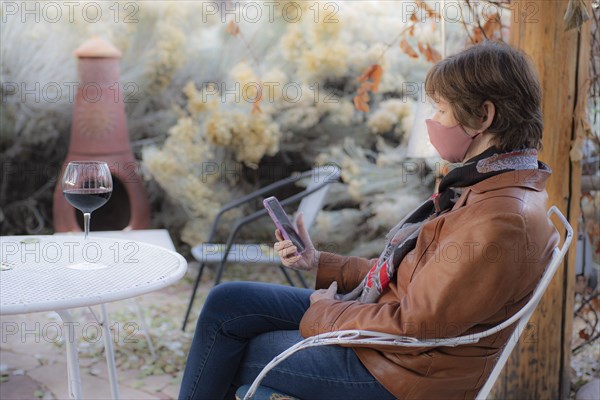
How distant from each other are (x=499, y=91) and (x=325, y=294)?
27.1 inches

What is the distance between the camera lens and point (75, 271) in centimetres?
178

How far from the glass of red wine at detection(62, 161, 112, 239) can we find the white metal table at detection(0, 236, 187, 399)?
15 cm

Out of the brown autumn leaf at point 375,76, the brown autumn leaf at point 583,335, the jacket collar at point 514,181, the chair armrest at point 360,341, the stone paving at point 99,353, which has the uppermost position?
the brown autumn leaf at point 375,76

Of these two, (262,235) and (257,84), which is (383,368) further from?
(262,235)

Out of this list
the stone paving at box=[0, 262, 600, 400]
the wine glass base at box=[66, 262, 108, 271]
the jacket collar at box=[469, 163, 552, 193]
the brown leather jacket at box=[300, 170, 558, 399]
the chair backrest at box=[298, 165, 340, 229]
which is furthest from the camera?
the chair backrest at box=[298, 165, 340, 229]

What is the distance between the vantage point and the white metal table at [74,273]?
4.97ft

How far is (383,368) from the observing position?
1.57 metres

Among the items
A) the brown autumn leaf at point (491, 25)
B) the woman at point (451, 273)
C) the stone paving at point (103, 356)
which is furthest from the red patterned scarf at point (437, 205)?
the stone paving at point (103, 356)

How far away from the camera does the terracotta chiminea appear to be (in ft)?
15.0

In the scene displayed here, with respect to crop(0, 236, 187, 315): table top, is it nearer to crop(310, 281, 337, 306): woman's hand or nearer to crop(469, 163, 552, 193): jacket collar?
crop(310, 281, 337, 306): woman's hand

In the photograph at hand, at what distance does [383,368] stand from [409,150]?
160 centimetres

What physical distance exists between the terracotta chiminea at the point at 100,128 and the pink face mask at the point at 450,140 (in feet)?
10.6

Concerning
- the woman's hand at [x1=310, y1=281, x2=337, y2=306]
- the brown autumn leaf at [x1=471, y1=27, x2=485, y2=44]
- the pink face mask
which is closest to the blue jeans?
the woman's hand at [x1=310, y1=281, x2=337, y2=306]

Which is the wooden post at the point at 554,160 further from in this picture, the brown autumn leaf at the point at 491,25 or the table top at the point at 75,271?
the table top at the point at 75,271
